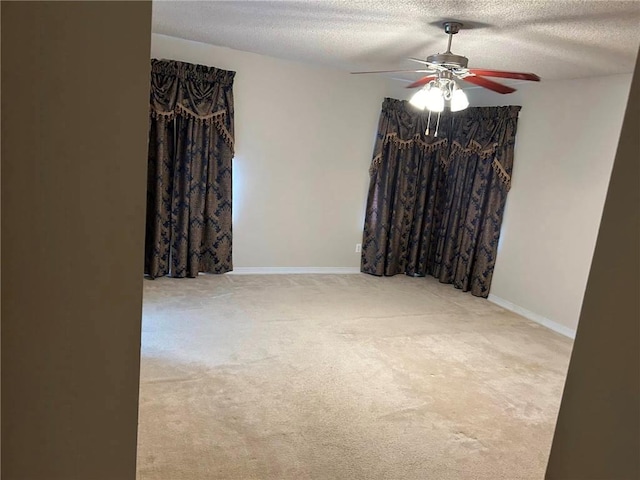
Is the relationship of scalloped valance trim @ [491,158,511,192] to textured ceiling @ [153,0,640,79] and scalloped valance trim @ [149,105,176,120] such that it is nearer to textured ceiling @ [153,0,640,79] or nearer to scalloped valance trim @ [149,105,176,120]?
textured ceiling @ [153,0,640,79]

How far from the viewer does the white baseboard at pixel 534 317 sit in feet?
15.0

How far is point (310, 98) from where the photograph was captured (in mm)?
5422

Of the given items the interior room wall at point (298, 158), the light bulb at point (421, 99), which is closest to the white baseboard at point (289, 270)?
the interior room wall at point (298, 158)

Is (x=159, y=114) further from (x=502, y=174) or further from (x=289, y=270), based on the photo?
(x=502, y=174)

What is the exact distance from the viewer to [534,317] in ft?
16.2

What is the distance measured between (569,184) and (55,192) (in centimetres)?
467

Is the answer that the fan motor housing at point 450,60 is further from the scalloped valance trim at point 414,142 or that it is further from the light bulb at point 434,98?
the scalloped valance trim at point 414,142

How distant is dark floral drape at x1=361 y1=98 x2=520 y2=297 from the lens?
17.8 ft

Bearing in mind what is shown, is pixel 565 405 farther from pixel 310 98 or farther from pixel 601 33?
pixel 310 98

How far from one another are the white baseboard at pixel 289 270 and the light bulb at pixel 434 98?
294cm

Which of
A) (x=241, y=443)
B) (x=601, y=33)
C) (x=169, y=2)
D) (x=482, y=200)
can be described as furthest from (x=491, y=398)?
(x=169, y=2)

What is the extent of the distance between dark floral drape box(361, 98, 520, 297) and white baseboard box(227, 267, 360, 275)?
9.6 inches

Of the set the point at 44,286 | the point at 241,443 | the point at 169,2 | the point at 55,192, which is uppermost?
the point at 169,2

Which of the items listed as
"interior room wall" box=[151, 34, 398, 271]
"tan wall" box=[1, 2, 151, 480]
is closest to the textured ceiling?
"interior room wall" box=[151, 34, 398, 271]
